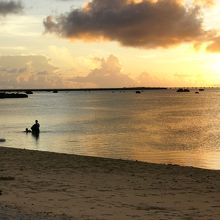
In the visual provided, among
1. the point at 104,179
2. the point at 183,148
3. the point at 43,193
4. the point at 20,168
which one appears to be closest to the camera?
the point at 43,193

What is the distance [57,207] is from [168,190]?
5.01 metres

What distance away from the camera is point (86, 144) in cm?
4094

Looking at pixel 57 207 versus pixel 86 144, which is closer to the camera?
pixel 57 207

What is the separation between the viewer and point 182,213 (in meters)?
12.8

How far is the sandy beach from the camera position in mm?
12539

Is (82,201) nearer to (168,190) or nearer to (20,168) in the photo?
(168,190)

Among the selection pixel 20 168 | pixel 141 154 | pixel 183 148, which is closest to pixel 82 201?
pixel 20 168

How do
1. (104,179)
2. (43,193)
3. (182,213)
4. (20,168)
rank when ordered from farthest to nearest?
(20,168), (104,179), (43,193), (182,213)

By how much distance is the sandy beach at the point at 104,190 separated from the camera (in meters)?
12.5

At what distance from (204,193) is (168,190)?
129 cm

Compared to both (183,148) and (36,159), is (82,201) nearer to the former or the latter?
(36,159)

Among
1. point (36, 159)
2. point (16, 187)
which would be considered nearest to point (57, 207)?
point (16, 187)

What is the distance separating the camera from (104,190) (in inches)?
635

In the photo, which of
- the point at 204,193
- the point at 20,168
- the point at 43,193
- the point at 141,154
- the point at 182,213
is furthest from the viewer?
the point at 141,154
